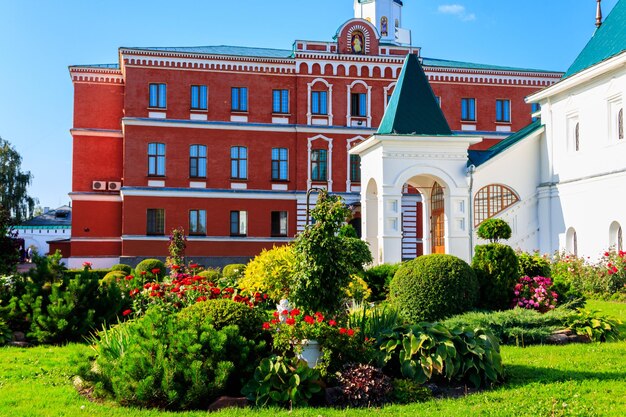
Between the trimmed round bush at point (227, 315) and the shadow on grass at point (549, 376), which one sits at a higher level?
the trimmed round bush at point (227, 315)

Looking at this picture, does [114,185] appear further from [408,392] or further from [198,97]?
[408,392]

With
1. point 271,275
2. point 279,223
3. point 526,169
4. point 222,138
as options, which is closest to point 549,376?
point 271,275

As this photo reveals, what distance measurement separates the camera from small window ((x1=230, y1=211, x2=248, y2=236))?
116 ft

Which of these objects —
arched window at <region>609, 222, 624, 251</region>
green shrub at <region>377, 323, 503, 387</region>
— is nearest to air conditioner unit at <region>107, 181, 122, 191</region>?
arched window at <region>609, 222, 624, 251</region>

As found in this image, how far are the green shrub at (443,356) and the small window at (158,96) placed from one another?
28.8 metres

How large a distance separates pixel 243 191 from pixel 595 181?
19.6 m

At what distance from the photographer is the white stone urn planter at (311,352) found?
7969 mm

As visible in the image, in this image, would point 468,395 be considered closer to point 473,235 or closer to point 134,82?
point 473,235

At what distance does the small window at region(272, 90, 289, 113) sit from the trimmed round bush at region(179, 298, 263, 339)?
2855 cm

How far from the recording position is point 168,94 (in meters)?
34.8

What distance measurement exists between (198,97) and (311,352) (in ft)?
95.7

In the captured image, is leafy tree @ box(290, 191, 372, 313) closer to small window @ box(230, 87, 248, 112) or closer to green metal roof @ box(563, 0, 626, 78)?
green metal roof @ box(563, 0, 626, 78)

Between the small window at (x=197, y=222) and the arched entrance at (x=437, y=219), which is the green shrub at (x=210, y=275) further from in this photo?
the small window at (x=197, y=222)

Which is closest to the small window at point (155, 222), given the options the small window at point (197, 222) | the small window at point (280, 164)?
the small window at point (197, 222)
